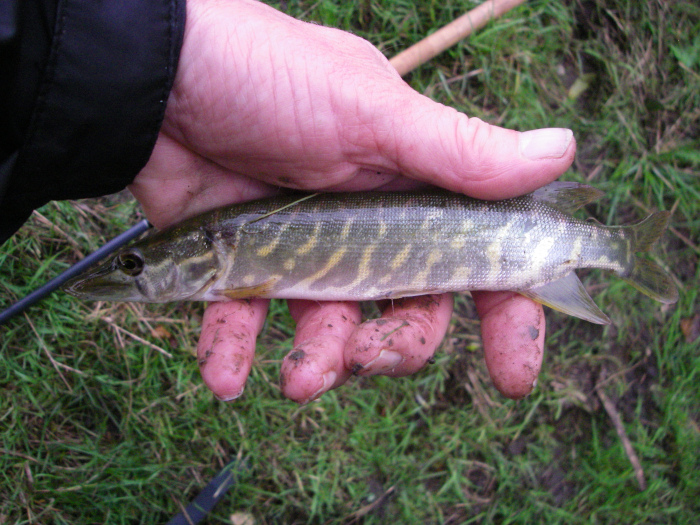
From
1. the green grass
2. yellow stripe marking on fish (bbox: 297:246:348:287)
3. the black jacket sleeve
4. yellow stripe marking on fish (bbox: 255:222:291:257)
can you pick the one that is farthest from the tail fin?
the black jacket sleeve

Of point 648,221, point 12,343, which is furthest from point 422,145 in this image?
point 12,343

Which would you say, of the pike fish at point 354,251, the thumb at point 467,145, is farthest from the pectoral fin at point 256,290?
the thumb at point 467,145

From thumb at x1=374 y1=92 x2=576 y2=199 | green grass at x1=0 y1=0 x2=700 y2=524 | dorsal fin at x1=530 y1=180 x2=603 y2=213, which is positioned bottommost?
green grass at x1=0 y1=0 x2=700 y2=524

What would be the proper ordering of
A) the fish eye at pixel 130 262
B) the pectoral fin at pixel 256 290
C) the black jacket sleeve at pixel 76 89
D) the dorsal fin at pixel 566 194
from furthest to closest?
1. the dorsal fin at pixel 566 194
2. the pectoral fin at pixel 256 290
3. the fish eye at pixel 130 262
4. the black jacket sleeve at pixel 76 89

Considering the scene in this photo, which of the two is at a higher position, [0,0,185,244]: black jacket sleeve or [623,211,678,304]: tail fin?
[0,0,185,244]: black jacket sleeve

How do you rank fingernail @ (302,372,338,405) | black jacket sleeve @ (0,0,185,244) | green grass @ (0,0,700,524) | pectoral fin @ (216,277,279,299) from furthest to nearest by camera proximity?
green grass @ (0,0,700,524) < pectoral fin @ (216,277,279,299) < fingernail @ (302,372,338,405) < black jacket sleeve @ (0,0,185,244)

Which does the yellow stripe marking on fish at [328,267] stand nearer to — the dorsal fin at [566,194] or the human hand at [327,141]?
the human hand at [327,141]

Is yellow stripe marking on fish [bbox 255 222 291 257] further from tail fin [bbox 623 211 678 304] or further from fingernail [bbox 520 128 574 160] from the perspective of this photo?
tail fin [bbox 623 211 678 304]
